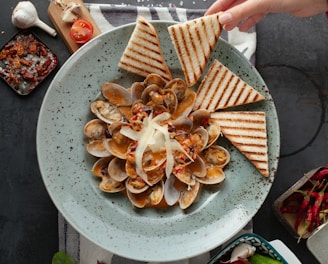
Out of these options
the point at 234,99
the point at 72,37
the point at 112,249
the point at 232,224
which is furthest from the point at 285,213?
the point at 72,37

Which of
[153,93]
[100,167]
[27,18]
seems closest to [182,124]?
[153,93]

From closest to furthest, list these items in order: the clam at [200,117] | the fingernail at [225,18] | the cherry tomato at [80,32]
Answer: the fingernail at [225,18]
the clam at [200,117]
the cherry tomato at [80,32]

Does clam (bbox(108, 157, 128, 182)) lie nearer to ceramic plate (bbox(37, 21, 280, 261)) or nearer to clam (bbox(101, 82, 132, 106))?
ceramic plate (bbox(37, 21, 280, 261))

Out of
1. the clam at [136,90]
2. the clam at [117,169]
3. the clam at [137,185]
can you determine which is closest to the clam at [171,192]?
the clam at [137,185]

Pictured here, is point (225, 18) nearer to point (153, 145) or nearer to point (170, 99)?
point (170, 99)

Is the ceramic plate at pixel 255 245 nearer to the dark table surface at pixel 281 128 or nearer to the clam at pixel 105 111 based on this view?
the dark table surface at pixel 281 128

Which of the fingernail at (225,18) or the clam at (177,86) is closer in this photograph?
the fingernail at (225,18)

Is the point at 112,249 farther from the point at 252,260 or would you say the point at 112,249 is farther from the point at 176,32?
the point at 176,32
